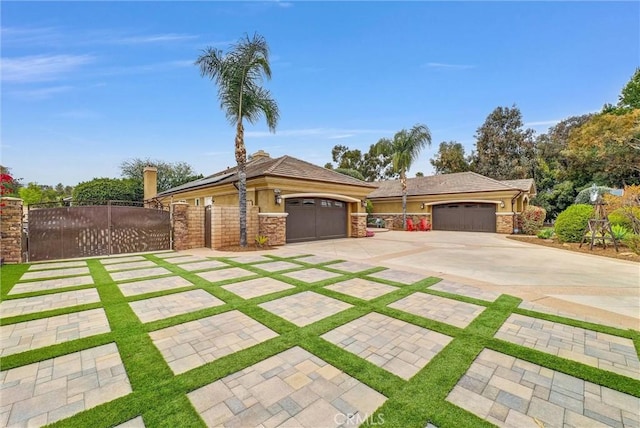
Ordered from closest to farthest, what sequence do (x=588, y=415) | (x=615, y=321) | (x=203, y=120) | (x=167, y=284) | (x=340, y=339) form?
(x=588, y=415), (x=340, y=339), (x=615, y=321), (x=167, y=284), (x=203, y=120)

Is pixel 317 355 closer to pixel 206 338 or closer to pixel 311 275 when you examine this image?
pixel 206 338

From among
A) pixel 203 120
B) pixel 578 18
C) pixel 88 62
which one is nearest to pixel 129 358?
pixel 88 62

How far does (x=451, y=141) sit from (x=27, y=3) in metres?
44.0

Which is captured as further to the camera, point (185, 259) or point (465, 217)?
point (465, 217)

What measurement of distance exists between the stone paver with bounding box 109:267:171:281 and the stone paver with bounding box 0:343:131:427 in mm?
3943

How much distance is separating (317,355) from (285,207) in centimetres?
1092

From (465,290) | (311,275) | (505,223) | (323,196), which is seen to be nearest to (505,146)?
(505,223)

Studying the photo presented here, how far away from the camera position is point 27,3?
741 centimetres

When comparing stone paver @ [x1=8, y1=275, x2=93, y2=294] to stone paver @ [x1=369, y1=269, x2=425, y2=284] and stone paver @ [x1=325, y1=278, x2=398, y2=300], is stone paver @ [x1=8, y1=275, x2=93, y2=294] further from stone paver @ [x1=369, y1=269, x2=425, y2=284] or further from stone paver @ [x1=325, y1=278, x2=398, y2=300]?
stone paver @ [x1=369, y1=269, x2=425, y2=284]

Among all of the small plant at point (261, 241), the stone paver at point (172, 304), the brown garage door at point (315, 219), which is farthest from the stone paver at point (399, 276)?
the brown garage door at point (315, 219)

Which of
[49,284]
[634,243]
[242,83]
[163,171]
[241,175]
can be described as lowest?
[49,284]

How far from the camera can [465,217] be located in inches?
853

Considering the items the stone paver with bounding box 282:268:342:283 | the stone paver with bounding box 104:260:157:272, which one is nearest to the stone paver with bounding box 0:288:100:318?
the stone paver with bounding box 104:260:157:272

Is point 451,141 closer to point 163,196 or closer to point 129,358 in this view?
point 163,196
